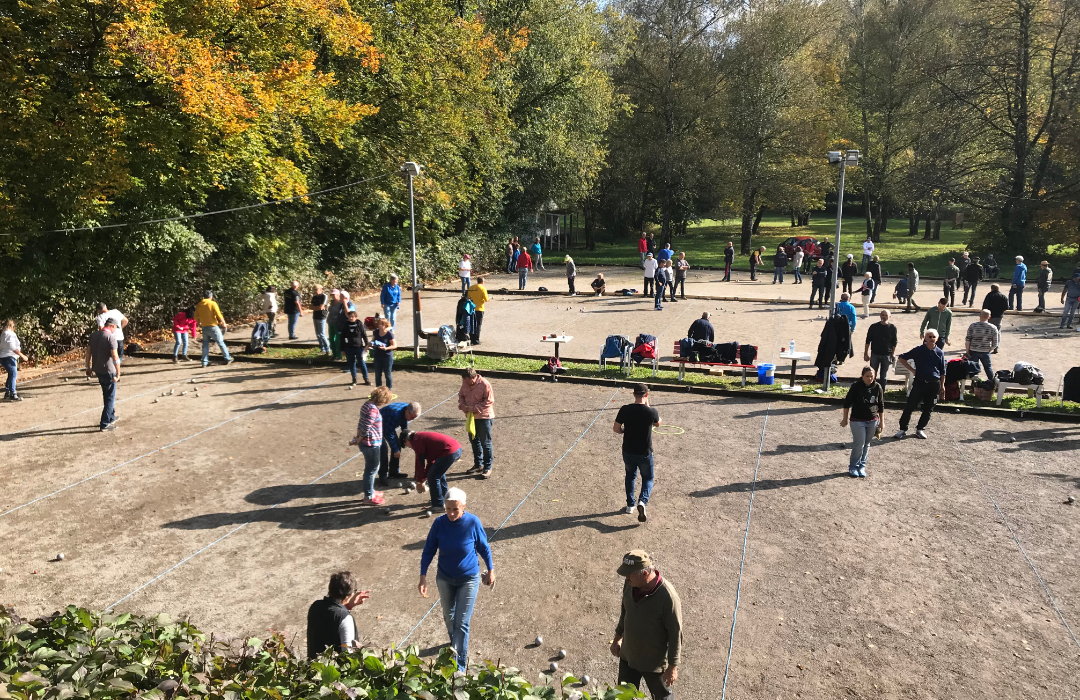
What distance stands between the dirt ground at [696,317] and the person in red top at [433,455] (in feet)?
30.1

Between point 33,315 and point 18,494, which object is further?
point 33,315

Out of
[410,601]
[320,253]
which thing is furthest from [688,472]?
[320,253]

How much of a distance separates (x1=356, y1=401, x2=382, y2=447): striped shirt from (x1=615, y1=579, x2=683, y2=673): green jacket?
5114 mm

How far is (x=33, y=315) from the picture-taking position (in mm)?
18625

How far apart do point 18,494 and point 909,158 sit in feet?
169

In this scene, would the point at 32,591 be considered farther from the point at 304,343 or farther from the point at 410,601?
the point at 304,343

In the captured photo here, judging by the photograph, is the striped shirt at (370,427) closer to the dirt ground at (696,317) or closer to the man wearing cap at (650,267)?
the dirt ground at (696,317)

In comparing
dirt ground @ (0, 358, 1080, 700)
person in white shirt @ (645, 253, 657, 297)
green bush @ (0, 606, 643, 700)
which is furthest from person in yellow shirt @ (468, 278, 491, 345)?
green bush @ (0, 606, 643, 700)

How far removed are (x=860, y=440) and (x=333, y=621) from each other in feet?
26.9

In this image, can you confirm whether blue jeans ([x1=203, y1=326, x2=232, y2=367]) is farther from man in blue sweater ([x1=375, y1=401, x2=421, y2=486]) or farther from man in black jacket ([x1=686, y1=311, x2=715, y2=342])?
man in black jacket ([x1=686, y1=311, x2=715, y2=342])

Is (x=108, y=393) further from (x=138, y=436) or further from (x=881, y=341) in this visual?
(x=881, y=341)

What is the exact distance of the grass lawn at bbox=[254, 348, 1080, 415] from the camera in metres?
14.3

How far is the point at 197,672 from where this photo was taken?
412 cm

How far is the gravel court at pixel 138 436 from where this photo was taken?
10.9 metres
